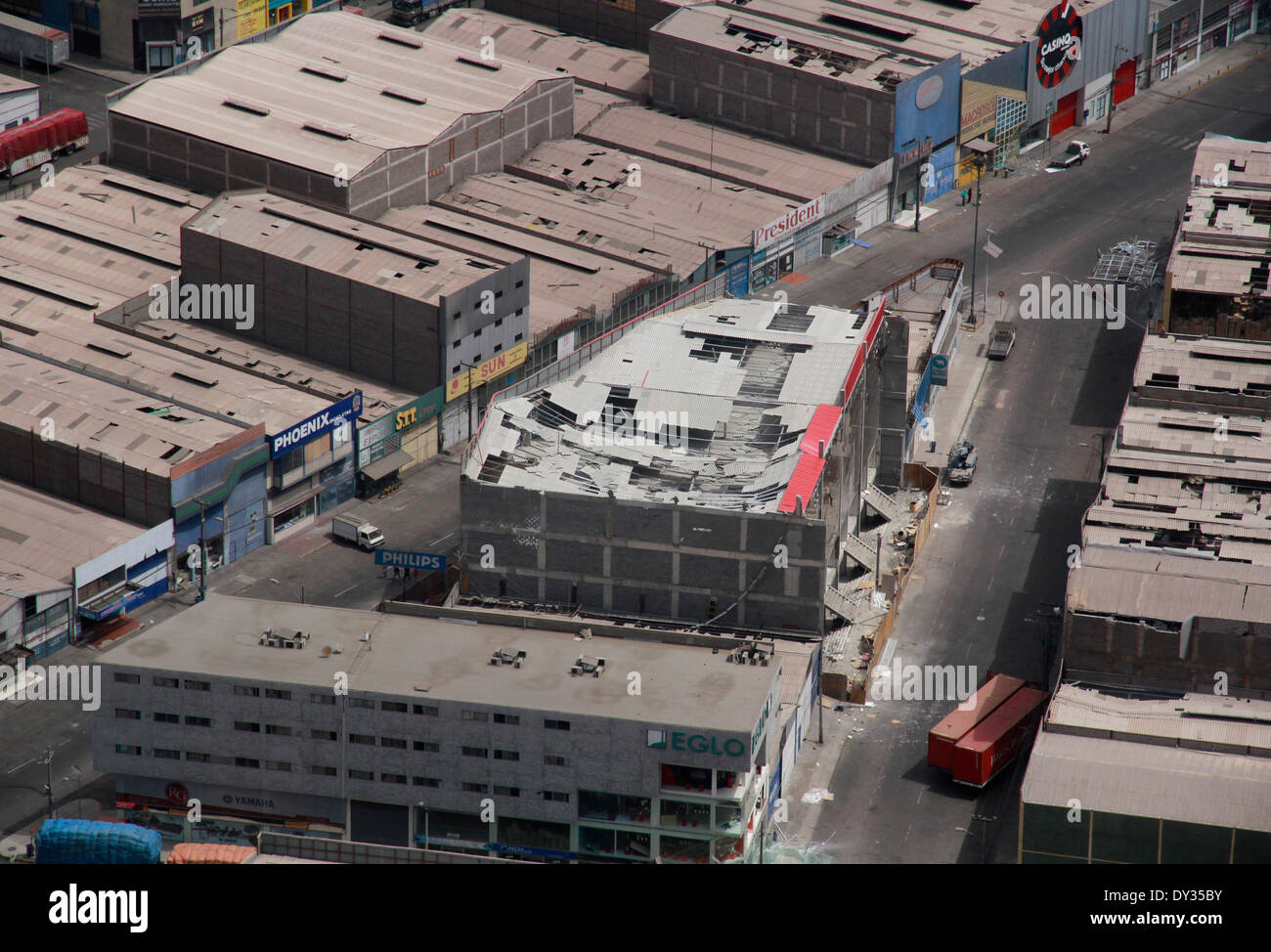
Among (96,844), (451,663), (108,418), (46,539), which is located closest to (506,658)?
(451,663)

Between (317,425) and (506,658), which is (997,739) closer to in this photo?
(506,658)

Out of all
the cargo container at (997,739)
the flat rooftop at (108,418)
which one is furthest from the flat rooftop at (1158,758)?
the flat rooftop at (108,418)

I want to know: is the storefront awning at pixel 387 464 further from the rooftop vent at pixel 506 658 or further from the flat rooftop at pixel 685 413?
the rooftop vent at pixel 506 658

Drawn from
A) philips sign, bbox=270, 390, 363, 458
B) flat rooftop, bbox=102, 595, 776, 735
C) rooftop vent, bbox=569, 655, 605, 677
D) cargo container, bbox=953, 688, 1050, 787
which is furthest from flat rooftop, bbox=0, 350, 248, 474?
cargo container, bbox=953, 688, 1050, 787

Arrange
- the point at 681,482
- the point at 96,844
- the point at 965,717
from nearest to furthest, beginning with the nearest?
the point at 96,844 → the point at 965,717 → the point at 681,482

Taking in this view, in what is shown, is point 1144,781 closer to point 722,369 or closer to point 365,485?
point 722,369
